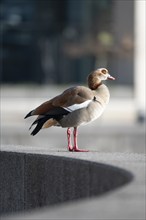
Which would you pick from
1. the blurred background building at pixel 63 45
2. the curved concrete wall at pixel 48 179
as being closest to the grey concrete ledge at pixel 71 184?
the curved concrete wall at pixel 48 179

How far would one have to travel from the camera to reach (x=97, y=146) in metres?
23.1

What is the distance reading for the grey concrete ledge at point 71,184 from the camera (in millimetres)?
6499

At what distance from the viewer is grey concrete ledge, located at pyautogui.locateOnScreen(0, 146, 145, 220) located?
650 centimetres

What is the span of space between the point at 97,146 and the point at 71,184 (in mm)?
14205

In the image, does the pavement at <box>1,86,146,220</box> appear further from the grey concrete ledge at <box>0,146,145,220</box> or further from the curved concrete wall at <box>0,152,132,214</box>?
the curved concrete wall at <box>0,152,132,214</box>

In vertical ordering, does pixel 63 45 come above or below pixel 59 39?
below

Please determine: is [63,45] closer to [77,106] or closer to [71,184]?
[77,106]

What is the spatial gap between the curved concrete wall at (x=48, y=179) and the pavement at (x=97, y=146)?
0.12 meters

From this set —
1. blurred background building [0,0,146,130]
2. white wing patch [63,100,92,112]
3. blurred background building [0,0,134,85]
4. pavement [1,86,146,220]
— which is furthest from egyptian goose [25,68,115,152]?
blurred background building [0,0,134,85]

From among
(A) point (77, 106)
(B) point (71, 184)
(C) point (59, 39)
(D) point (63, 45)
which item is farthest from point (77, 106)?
(D) point (63, 45)

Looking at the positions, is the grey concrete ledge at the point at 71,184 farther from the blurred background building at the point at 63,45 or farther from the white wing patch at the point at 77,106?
the blurred background building at the point at 63,45

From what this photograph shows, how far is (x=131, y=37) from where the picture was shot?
5062cm

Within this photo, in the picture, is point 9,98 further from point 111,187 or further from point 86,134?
point 111,187

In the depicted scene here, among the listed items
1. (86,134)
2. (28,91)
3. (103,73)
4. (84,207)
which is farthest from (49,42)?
(84,207)
